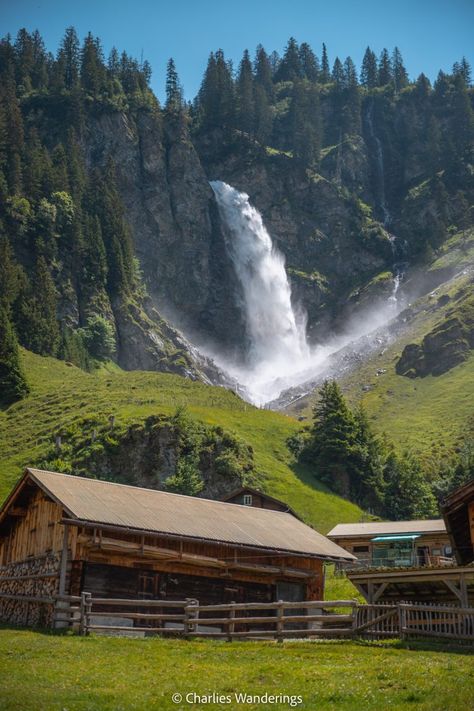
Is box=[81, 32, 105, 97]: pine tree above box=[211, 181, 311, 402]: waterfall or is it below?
above

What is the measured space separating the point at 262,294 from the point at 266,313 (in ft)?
14.1

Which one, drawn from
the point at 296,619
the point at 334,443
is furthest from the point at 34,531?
the point at 334,443

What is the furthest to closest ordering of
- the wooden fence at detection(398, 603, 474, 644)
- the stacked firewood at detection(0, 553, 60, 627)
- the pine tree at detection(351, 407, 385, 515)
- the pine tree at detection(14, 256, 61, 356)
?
the pine tree at detection(14, 256, 61, 356)
the pine tree at detection(351, 407, 385, 515)
the stacked firewood at detection(0, 553, 60, 627)
the wooden fence at detection(398, 603, 474, 644)

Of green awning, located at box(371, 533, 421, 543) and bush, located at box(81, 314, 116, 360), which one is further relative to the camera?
bush, located at box(81, 314, 116, 360)

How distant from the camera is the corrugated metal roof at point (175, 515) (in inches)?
1320

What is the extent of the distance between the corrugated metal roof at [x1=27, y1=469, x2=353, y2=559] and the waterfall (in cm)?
12865

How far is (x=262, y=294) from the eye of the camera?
604 ft

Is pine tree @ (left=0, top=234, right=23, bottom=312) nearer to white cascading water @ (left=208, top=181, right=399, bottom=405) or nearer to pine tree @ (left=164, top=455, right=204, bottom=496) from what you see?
pine tree @ (left=164, top=455, right=204, bottom=496)

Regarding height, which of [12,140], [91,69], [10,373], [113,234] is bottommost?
[10,373]

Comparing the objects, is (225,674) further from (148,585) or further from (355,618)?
(148,585)

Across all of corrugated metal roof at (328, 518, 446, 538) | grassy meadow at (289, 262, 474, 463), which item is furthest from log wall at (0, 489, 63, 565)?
grassy meadow at (289, 262, 474, 463)

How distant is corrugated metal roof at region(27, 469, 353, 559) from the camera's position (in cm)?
3353

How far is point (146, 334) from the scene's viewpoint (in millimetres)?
143875

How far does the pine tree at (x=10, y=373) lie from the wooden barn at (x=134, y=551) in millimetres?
57536
